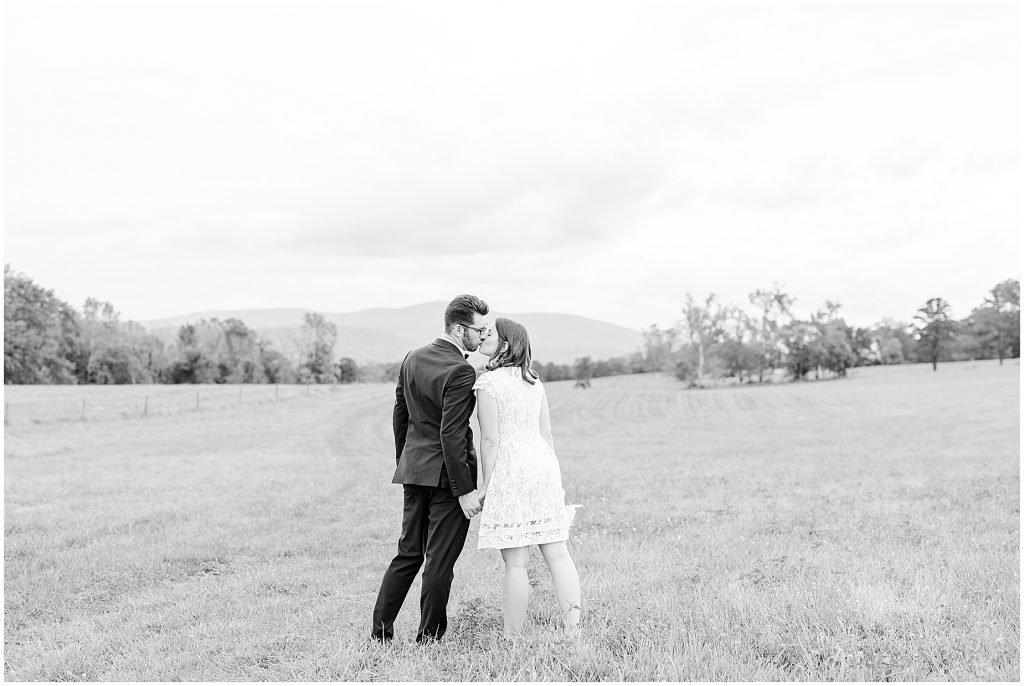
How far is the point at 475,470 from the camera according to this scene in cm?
543

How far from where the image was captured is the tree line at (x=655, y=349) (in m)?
74.2

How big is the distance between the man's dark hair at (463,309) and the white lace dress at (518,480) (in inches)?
16.9

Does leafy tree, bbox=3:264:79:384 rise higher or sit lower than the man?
higher

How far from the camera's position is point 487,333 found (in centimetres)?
538

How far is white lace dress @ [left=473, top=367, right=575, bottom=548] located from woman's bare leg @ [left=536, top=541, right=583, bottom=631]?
11 centimetres

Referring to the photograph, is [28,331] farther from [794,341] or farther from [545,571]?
[794,341]

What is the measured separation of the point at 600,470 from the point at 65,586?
11626 mm

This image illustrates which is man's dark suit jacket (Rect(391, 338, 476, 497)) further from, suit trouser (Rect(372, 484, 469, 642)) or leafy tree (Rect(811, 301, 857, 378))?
leafy tree (Rect(811, 301, 857, 378))

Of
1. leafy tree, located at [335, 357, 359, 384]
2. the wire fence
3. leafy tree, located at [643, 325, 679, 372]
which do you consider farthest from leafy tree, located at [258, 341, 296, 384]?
leafy tree, located at [643, 325, 679, 372]

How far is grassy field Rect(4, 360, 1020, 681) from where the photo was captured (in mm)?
Answer: 5070

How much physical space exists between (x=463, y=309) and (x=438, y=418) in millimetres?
825

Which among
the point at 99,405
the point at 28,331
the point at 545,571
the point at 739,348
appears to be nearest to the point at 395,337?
the point at 739,348

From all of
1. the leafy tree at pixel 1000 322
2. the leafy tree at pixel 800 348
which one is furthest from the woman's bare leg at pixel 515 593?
the leafy tree at pixel 1000 322

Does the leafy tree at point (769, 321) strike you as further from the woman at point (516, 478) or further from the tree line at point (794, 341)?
the woman at point (516, 478)
